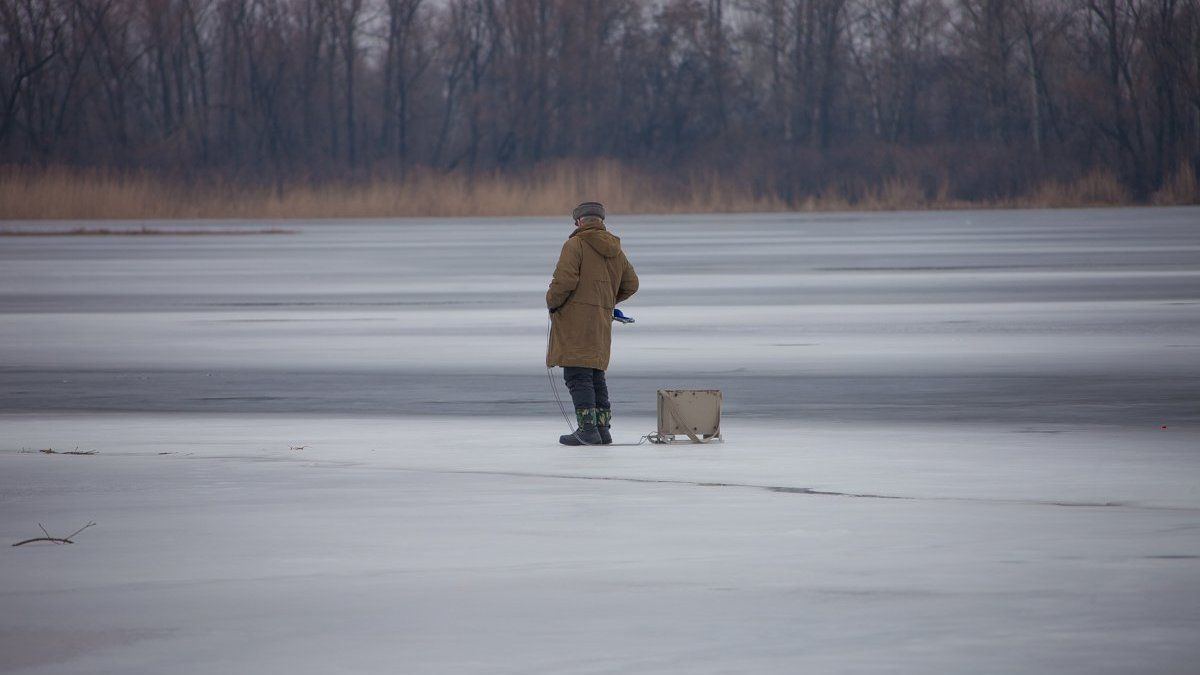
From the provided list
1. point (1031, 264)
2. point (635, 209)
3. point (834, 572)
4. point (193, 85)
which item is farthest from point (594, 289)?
point (193, 85)

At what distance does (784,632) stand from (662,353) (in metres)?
12.3

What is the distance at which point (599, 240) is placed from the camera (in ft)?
40.3

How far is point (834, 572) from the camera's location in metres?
7.83

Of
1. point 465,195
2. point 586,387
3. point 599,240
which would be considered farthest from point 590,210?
point 465,195

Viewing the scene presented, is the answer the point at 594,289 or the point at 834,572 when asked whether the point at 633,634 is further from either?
the point at 594,289

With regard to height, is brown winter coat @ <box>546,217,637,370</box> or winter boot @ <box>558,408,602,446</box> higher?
brown winter coat @ <box>546,217,637,370</box>

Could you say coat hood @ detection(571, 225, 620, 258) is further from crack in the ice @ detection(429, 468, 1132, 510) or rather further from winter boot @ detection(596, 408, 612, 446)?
crack in the ice @ detection(429, 468, 1132, 510)

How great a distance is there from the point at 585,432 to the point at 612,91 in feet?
244

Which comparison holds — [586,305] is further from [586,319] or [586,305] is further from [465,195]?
[465,195]

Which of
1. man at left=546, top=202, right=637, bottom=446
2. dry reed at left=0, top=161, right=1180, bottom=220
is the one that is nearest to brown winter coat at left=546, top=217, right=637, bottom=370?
man at left=546, top=202, right=637, bottom=446

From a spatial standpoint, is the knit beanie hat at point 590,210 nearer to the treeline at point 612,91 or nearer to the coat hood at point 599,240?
the coat hood at point 599,240

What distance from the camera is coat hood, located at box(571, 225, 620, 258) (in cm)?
1228

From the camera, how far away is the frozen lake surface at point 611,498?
6.74 meters

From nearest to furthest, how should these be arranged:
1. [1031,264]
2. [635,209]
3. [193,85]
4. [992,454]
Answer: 1. [992,454]
2. [1031,264]
3. [635,209]
4. [193,85]
